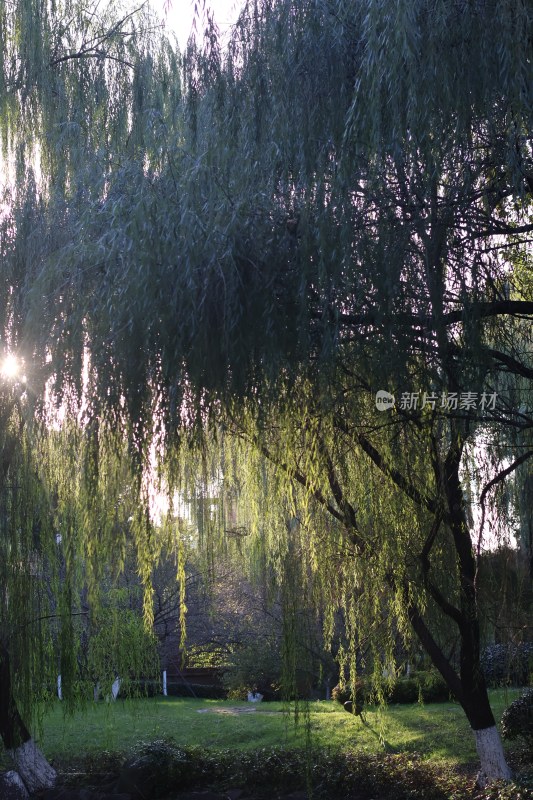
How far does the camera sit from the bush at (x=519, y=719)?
7488 millimetres

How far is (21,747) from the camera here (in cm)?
676

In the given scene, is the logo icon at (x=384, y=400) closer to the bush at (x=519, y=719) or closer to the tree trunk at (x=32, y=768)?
the tree trunk at (x=32, y=768)

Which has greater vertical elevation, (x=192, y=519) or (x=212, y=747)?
(x=192, y=519)

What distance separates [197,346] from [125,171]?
102 cm

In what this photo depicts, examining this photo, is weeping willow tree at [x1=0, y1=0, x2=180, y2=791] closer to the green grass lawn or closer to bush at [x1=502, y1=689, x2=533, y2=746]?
the green grass lawn

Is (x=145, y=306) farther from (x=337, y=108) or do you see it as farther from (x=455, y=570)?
(x=455, y=570)

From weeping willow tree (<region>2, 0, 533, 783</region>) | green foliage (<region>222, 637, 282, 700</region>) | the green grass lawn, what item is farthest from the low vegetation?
weeping willow tree (<region>2, 0, 533, 783</region>)

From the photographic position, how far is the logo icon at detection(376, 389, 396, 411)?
11.0 feet

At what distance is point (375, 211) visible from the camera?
3049 millimetres

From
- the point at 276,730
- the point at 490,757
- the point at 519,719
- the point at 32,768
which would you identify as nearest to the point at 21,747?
the point at 32,768

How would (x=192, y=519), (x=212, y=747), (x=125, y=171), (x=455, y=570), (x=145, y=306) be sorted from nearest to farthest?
(x=145, y=306) → (x=125, y=171) → (x=192, y=519) → (x=455, y=570) → (x=212, y=747)

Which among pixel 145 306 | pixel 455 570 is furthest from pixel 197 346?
pixel 455 570

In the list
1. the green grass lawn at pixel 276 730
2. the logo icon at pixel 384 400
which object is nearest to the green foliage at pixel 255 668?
the green grass lawn at pixel 276 730

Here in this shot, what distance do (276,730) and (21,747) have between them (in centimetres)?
332
